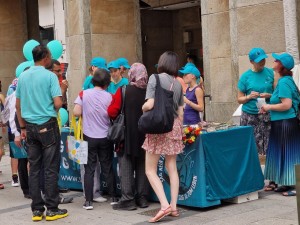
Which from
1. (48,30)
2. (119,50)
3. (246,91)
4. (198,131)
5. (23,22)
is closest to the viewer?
(198,131)

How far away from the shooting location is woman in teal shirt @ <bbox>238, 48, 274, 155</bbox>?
26.7 ft

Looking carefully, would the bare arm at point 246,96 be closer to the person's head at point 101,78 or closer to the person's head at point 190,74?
the person's head at point 190,74

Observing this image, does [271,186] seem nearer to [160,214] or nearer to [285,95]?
[285,95]

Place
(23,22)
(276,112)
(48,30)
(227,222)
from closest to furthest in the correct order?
(227,222), (276,112), (48,30), (23,22)

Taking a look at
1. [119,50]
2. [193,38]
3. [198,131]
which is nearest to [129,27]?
[119,50]

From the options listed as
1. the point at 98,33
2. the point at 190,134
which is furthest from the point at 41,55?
the point at 98,33

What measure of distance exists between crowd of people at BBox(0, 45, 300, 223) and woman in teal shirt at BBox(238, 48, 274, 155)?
0.05 feet

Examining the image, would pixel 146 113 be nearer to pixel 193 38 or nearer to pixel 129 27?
pixel 129 27

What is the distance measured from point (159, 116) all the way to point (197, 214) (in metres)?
1.32

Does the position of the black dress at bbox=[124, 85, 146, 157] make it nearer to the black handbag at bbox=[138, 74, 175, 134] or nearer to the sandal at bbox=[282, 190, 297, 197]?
the black handbag at bbox=[138, 74, 175, 134]

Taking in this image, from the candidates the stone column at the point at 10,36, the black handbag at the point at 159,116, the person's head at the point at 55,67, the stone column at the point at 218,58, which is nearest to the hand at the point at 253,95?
the black handbag at the point at 159,116

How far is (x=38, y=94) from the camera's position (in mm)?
7223

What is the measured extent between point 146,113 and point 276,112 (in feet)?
6.24

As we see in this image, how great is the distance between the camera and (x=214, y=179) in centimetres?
712
